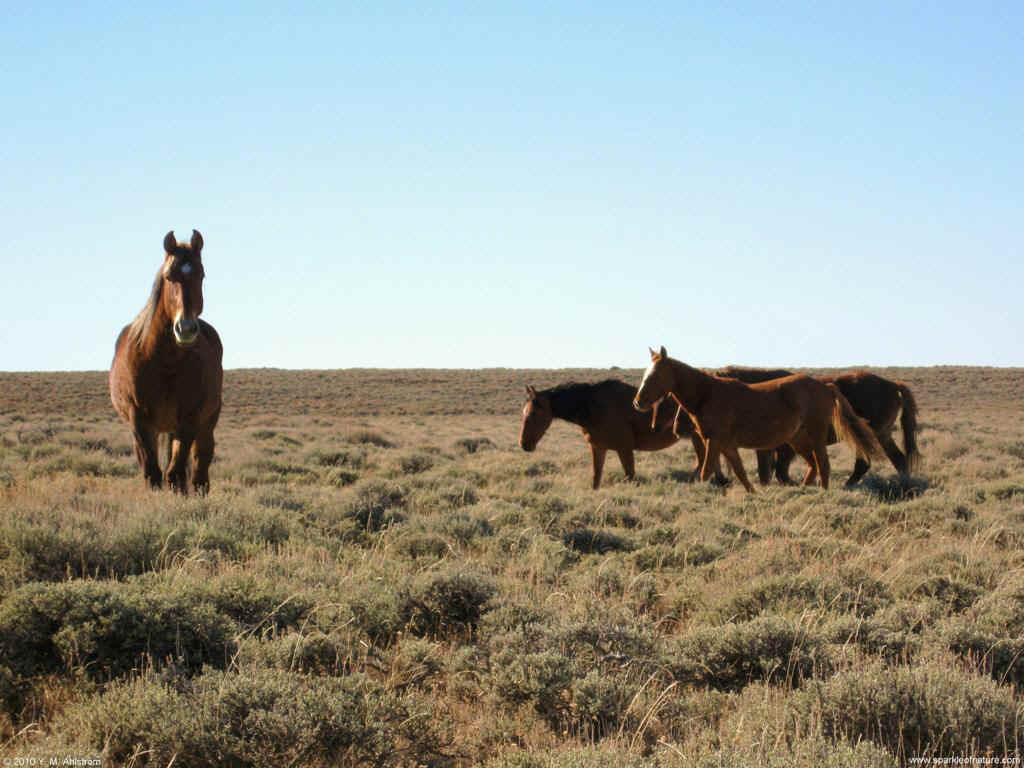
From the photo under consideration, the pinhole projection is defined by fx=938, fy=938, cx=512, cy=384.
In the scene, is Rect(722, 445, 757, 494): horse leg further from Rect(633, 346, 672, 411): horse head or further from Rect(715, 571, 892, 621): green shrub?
Rect(715, 571, 892, 621): green shrub

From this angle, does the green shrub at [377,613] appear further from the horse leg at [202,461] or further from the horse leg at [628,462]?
the horse leg at [628,462]

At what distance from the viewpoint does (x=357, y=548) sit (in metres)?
7.51

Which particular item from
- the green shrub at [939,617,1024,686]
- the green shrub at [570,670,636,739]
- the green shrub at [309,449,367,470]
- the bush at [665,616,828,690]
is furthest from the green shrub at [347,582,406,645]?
the green shrub at [309,449,367,470]

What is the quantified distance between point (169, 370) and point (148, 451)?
33.6 inches

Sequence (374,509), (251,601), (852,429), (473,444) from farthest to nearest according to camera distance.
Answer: (473,444)
(852,429)
(374,509)
(251,601)

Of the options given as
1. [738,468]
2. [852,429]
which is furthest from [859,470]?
[738,468]

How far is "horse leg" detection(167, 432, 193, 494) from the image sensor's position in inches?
352

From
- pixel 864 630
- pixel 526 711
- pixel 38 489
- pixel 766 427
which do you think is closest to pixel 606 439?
pixel 766 427

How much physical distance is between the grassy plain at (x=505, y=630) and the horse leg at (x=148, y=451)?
0.59 meters

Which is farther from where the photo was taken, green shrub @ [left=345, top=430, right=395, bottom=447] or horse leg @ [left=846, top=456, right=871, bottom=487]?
green shrub @ [left=345, top=430, right=395, bottom=447]

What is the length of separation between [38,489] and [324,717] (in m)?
6.56

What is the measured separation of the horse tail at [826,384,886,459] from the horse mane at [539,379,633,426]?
10.8ft

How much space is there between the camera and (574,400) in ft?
48.2

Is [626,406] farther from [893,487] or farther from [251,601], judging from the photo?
[251,601]
